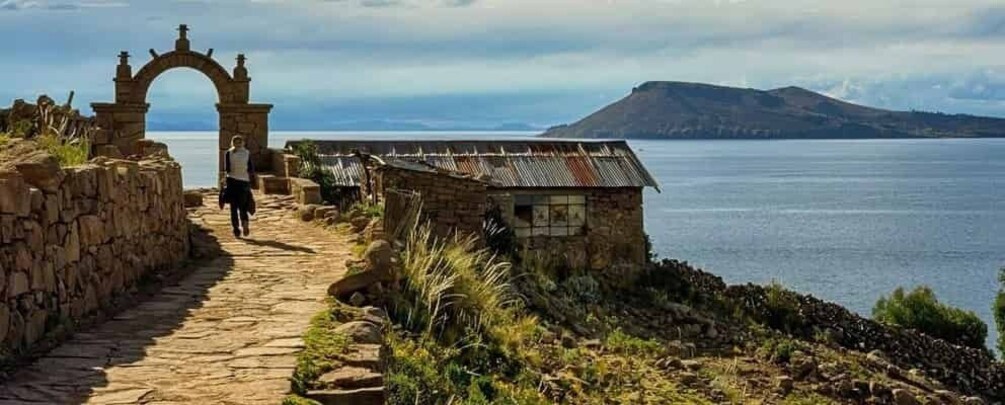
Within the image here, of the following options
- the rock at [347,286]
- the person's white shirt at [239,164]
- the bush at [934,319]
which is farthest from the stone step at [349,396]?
the bush at [934,319]

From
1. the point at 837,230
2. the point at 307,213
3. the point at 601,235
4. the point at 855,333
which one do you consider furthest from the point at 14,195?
the point at 837,230

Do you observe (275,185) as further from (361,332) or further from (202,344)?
(202,344)

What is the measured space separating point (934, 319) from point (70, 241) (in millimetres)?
30684

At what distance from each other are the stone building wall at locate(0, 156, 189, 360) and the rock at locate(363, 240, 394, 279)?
6.74ft

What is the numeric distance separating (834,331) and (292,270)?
17036 millimetres

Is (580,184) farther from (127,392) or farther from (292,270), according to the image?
(127,392)

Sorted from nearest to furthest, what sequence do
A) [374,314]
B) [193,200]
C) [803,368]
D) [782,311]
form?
1. [374,314]
2. [803,368]
3. [193,200]
4. [782,311]

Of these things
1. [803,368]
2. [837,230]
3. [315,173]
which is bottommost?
[837,230]

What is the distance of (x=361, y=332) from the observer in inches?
346

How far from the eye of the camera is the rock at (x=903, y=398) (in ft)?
57.3

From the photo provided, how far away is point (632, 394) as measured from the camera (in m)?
12.7

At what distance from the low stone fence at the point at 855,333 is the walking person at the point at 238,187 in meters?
13.7

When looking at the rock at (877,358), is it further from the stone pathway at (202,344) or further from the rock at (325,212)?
the stone pathway at (202,344)

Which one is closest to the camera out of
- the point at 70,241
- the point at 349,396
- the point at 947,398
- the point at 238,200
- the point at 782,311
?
the point at 349,396
